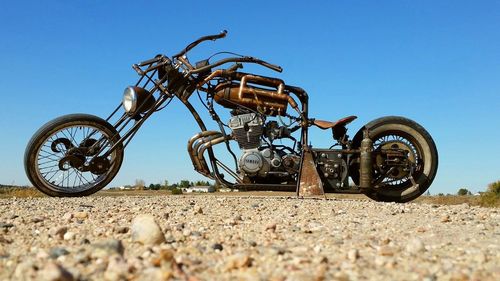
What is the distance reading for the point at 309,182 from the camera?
752cm

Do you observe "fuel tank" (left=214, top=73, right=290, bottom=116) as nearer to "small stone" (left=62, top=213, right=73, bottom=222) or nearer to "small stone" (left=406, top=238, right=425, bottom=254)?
"small stone" (left=62, top=213, right=73, bottom=222)

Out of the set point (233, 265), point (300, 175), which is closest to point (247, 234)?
point (233, 265)

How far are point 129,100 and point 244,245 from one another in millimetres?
5138

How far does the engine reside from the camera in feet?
24.7

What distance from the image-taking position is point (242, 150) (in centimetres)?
766

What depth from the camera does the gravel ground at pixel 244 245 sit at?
2475mm

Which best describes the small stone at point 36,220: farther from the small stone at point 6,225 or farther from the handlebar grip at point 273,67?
the handlebar grip at point 273,67

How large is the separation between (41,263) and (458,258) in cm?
251

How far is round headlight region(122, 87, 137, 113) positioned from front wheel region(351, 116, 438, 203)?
Answer: 3.79 metres

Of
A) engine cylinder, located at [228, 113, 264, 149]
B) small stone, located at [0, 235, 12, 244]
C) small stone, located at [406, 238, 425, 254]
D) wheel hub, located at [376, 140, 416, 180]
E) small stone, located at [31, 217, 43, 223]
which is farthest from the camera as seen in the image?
wheel hub, located at [376, 140, 416, 180]

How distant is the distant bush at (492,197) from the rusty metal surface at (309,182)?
5995 millimetres

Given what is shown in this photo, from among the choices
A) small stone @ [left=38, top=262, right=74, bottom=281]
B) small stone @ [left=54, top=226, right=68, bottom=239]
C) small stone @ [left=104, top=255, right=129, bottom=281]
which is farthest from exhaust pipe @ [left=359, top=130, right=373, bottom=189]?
small stone @ [left=38, top=262, right=74, bottom=281]

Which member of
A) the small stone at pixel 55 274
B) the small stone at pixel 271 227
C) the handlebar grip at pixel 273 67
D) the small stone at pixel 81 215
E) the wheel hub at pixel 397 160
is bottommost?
the small stone at pixel 55 274

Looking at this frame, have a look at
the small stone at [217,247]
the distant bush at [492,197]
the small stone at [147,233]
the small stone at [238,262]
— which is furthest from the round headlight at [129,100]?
the distant bush at [492,197]
